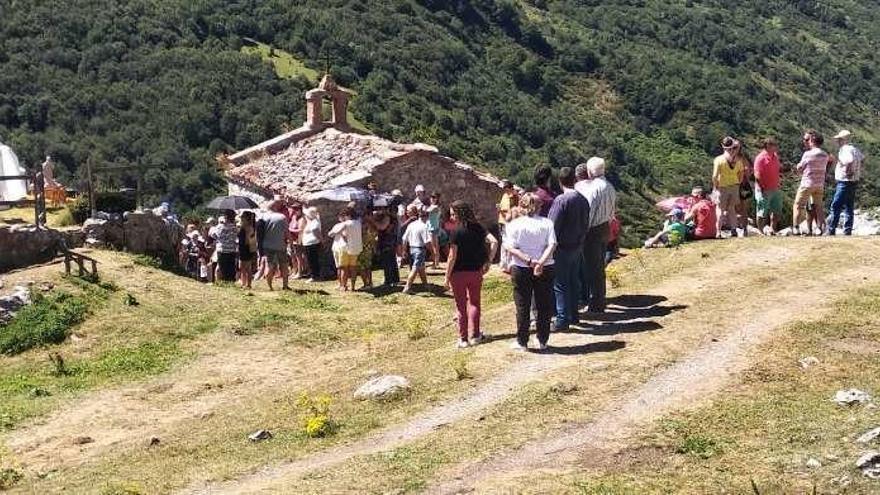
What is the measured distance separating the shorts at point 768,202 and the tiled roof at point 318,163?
838 centimetres

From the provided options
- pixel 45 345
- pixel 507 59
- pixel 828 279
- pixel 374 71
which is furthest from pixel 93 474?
pixel 507 59

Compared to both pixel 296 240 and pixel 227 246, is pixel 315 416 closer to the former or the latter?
pixel 227 246

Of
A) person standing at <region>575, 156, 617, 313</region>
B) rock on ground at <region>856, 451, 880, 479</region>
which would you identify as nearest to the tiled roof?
person standing at <region>575, 156, 617, 313</region>

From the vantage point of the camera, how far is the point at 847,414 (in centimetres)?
1019

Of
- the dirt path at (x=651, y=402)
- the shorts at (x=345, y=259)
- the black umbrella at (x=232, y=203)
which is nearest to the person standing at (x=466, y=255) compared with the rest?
the dirt path at (x=651, y=402)

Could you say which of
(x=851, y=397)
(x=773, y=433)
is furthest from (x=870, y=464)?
(x=851, y=397)

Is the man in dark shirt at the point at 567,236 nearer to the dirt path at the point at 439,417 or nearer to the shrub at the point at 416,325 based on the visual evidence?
the dirt path at the point at 439,417

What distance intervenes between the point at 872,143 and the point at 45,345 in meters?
114

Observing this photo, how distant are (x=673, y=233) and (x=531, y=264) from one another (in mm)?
7779

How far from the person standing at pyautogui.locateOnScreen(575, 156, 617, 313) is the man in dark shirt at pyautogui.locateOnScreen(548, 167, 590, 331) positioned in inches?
20.8

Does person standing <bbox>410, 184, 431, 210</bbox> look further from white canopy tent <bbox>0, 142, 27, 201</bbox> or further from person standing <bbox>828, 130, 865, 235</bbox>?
person standing <bbox>828, 130, 865, 235</bbox>

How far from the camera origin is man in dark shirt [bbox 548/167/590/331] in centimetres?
1312

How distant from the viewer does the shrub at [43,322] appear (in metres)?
16.1

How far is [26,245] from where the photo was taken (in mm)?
18859
